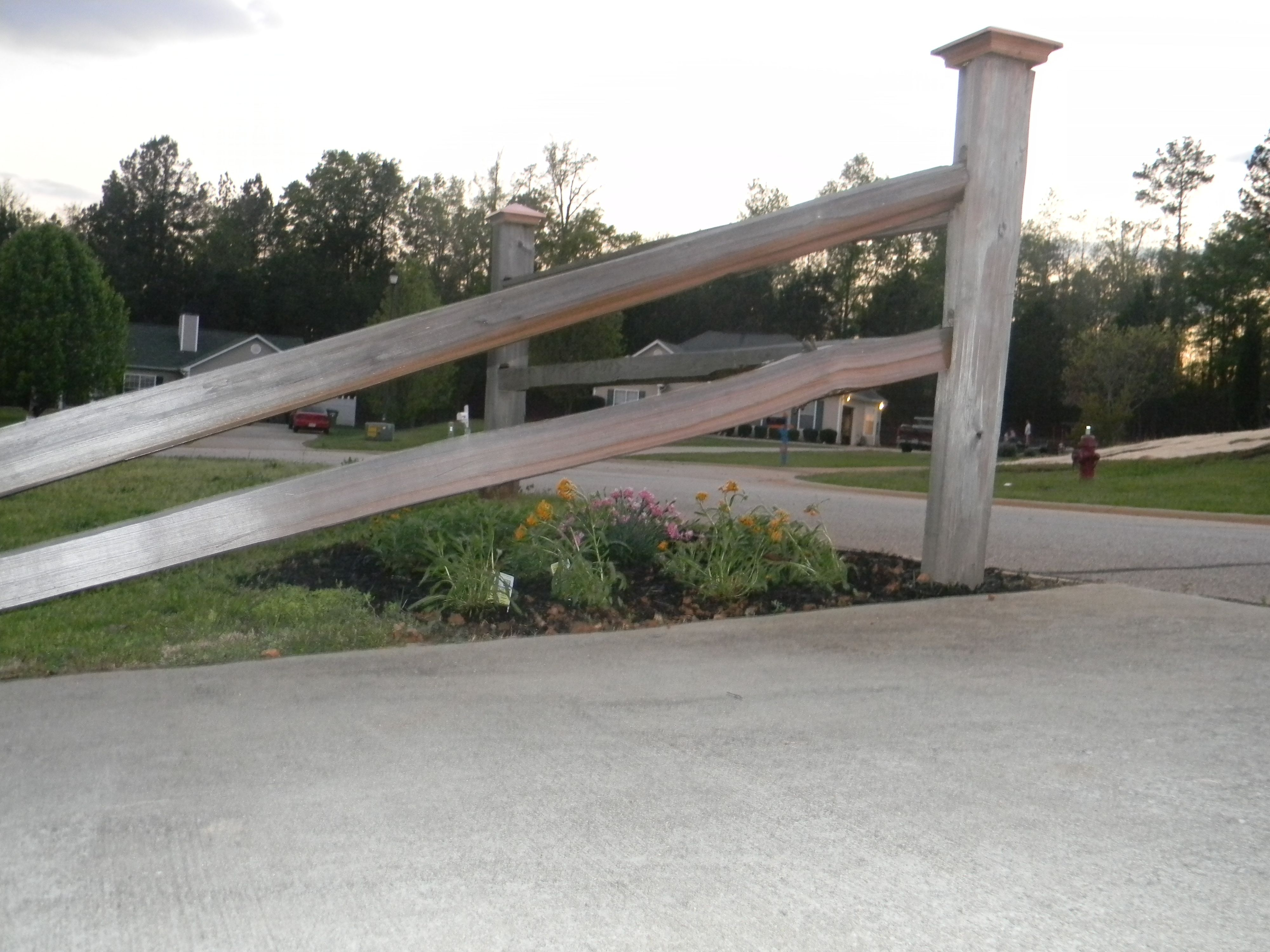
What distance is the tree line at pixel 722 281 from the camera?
45875mm

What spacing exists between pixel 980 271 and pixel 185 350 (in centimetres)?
5949

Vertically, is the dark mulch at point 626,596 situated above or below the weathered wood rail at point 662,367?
below

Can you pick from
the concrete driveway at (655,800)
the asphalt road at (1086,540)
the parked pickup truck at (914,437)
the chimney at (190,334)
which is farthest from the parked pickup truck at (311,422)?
the concrete driveway at (655,800)

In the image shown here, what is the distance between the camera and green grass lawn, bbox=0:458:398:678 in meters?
4.89

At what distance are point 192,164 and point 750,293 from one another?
170 feet

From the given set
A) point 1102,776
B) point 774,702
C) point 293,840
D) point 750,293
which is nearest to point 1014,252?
point 774,702

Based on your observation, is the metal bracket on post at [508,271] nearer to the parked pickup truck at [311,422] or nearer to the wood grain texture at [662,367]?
the wood grain texture at [662,367]

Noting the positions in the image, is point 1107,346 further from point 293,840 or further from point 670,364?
point 293,840

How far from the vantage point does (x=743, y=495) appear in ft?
22.6

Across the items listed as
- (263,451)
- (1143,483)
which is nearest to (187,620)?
(1143,483)

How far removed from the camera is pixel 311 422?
1652 inches

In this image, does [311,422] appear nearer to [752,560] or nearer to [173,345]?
[173,345]

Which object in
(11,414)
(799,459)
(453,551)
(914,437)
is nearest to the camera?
(453,551)

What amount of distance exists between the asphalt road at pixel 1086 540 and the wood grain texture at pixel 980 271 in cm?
139
